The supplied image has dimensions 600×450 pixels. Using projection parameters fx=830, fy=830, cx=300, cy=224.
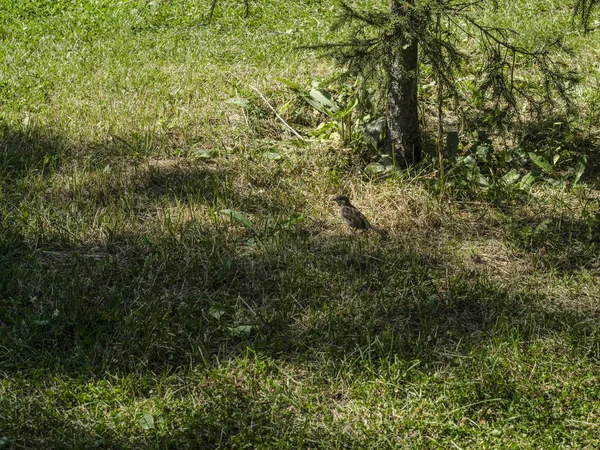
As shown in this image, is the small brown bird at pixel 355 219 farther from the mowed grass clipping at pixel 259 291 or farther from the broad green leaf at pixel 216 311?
the broad green leaf at pixel 216 311

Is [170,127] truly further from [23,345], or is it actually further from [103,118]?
[23,345]

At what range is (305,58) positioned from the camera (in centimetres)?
874

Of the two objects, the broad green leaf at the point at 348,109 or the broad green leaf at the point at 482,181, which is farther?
the broad green leaf at the point at 348,109

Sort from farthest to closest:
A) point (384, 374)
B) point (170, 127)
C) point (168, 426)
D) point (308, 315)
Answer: point (170, 127) < point (308, 315) < point (384, 374) < point (168, 426)

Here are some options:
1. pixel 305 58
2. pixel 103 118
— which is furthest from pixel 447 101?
pixel 103 118

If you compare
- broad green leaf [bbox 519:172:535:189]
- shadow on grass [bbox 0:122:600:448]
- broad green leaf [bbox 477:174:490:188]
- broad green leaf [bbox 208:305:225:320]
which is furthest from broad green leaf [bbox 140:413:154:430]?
broad green leaf [bbox 519:172:535:189]

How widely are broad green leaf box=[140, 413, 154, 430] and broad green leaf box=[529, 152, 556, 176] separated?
3845 mm

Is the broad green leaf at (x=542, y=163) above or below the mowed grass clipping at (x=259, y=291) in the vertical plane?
above

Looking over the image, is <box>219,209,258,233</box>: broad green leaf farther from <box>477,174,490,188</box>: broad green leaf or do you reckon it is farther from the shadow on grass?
<box>477,174,490,188</box>: broad green leaf

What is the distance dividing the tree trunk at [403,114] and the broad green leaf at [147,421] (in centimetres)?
320

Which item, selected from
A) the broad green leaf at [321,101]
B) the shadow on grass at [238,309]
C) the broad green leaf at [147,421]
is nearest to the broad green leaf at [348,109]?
the broad green leaf at [321,101]

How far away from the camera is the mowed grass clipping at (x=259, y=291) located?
4.39 meters

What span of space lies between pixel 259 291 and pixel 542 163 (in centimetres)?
271

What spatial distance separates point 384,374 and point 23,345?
6.87 ft
